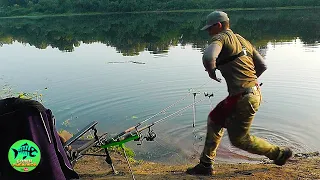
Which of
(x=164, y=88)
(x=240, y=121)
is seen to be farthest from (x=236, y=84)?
(x=164, y=88)

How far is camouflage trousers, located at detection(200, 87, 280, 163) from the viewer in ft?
15.4

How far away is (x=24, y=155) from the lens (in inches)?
145

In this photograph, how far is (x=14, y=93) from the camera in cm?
1473

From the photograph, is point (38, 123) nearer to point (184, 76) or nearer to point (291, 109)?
point (291, 109)

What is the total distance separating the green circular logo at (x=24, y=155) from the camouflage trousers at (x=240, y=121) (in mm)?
2421

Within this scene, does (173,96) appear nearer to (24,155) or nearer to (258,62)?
(258,62)

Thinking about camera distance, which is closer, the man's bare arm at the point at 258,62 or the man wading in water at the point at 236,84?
the man wading in water at the point at 236,84

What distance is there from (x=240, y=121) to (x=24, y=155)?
8.81ft

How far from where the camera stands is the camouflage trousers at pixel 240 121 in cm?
470


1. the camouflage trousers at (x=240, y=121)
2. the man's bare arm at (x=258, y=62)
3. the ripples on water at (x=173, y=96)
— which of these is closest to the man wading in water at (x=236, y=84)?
the camouflage trousers at (x=240, y=121)

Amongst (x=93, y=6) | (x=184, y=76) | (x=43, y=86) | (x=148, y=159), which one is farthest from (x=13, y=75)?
(x=93, y=6)

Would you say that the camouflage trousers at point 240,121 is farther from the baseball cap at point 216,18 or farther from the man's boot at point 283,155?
the baseball cap at point 216,18

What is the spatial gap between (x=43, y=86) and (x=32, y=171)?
41.4ft

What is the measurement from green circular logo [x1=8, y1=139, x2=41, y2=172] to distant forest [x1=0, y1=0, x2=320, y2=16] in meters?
55.1
